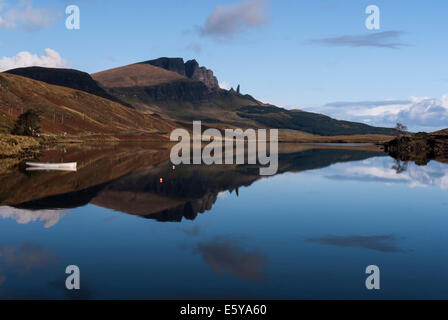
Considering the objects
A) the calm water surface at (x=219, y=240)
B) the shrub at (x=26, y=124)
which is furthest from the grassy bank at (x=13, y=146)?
the calm water surface at (x=219, y=240)

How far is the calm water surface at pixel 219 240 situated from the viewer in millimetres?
18438

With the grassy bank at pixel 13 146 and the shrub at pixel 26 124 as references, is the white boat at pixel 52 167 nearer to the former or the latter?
Answer: the grassy bank at pixel 13 146

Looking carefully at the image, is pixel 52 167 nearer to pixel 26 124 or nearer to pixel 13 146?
pixel 13 146

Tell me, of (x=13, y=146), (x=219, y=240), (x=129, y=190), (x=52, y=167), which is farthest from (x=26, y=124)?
(x=219, y=240)

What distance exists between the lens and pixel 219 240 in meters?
27.1

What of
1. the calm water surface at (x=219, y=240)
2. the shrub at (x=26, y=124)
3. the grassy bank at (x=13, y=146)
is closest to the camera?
the calm water surface at (x=219, y=240)

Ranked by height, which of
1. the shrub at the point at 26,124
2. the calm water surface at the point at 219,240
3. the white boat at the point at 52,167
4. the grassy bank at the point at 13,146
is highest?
the shrub at the point at 26,124

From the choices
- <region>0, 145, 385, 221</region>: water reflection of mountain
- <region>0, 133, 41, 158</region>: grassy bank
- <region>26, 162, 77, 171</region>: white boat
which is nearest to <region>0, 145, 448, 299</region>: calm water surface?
<region>0, 145, 385, 221</region>: water reflection of mountain

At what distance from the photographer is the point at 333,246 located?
25.6m

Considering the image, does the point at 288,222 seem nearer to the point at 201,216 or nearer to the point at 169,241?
the point at 201,216

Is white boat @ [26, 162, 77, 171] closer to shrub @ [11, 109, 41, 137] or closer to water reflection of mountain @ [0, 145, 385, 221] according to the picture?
water reflection of mountain @ [0, 145, 385, 221]

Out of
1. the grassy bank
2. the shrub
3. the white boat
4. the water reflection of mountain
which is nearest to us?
the water reflection of mountain

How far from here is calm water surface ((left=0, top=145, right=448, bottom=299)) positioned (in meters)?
18.4
